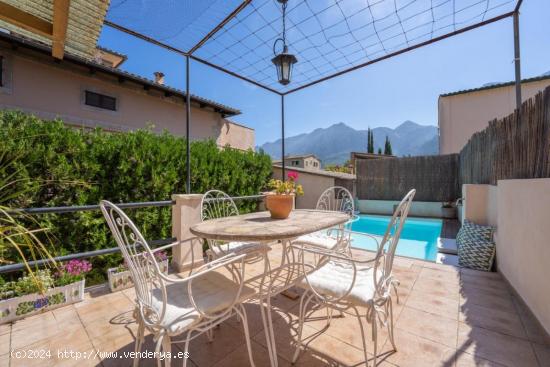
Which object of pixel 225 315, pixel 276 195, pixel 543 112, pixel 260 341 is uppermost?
pixel 543 112

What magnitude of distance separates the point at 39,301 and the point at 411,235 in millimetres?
7625

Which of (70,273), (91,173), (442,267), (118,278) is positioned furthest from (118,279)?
(442,267)

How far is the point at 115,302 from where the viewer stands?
2.22 metres

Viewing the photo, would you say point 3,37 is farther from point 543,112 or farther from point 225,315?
point 543,112

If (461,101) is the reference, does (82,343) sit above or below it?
below

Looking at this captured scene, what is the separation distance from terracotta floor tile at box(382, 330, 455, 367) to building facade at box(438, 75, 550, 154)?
36.4 ft

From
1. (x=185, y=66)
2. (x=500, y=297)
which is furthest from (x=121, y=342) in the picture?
(x=500, y=297)

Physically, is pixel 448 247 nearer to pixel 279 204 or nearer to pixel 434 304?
pixel 434 304

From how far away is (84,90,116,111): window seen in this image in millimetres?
7156

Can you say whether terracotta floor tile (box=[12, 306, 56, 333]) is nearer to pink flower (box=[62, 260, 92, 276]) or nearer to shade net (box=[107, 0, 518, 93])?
pink flower (box=[62, 260, 92, 276])

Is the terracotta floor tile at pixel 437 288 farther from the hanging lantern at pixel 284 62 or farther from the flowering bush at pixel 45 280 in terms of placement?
the flowering bush at pixel 45 280

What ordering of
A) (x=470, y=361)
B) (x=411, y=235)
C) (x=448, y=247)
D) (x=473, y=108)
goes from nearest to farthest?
(x=470, y=361), (x=448, y=247), (x=411, y=235), (x=473, y=108)

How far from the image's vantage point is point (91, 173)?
3.01 meters

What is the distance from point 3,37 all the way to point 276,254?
7718 mm
